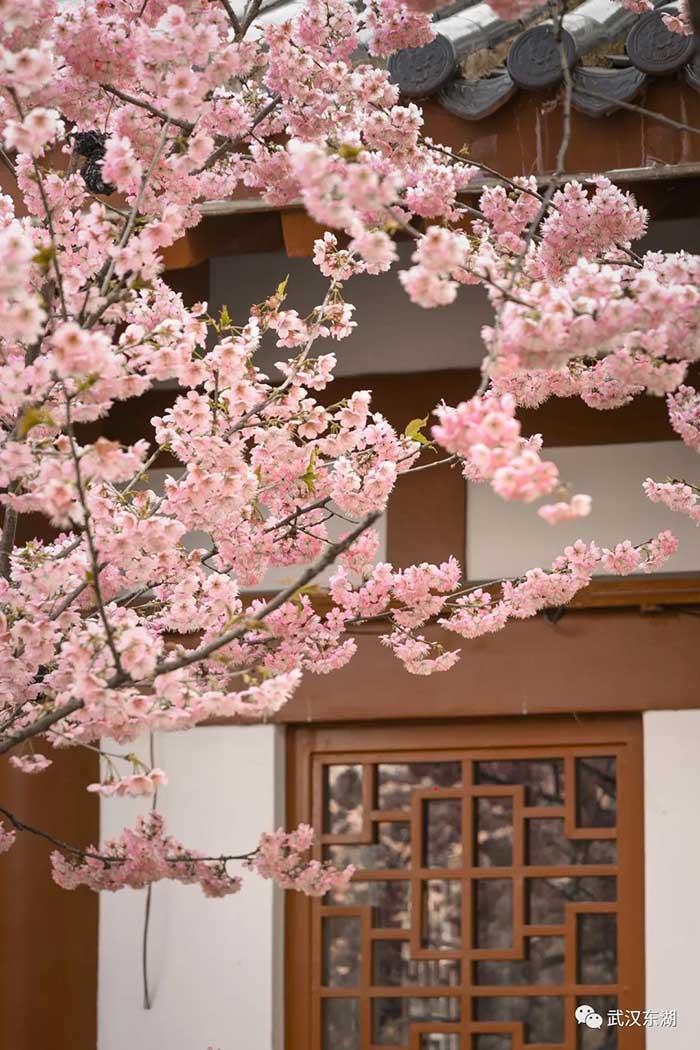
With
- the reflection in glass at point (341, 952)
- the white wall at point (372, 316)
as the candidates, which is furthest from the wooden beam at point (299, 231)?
the reflection in glass at point (341, 952)

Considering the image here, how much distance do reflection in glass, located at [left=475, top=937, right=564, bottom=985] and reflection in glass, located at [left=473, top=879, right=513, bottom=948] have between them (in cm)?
7

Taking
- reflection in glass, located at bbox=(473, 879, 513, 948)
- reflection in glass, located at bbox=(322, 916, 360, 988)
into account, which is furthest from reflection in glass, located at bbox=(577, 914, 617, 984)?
reflection in glass, located at bbox=(322, 916, 360, 988)

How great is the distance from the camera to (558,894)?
230 inches

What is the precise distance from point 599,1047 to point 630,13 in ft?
11.0

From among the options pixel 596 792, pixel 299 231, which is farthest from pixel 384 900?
pixel 299 231

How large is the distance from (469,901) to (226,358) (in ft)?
8.61

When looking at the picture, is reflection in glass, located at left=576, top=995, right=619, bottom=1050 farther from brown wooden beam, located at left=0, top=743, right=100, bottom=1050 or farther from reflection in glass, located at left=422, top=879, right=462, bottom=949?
brown wooden beam, located at left=0, top=743, right=100, bottom=1050

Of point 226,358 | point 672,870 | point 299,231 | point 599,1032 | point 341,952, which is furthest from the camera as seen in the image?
point 341,952

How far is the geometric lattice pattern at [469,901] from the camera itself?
5.73 metres

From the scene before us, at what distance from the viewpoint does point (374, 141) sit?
4.46m

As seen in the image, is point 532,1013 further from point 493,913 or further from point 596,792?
point 596,792

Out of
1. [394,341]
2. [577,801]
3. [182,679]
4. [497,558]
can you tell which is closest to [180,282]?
[394,341]

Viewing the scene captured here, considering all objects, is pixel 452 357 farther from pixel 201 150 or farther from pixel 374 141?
pixel 201 150

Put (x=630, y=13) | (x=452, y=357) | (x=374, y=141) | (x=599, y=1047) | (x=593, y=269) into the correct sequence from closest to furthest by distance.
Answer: (x=593, y=269) < (x=374, y=141) < (x=630, y=13) < (x=599, y=1047) < (x=452, y=357)
